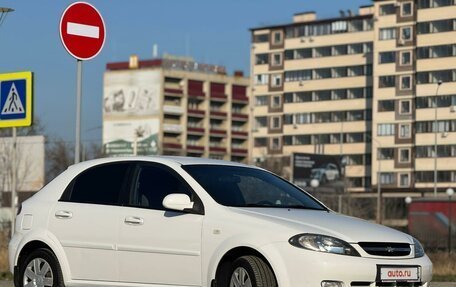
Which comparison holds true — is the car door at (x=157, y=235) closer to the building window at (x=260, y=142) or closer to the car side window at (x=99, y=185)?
the car side window at (x=99, y=185)

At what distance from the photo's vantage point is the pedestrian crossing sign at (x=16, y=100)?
15.6 meters

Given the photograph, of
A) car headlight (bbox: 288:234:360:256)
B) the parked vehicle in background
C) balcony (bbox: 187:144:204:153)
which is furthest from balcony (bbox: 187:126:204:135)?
car headlight (bbox: 288:234:360:256)

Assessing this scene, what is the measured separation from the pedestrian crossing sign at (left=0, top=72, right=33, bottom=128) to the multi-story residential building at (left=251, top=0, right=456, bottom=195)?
10332 centimetres

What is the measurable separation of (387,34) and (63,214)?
11945cm

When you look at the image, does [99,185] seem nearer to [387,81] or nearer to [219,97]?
[387,81]

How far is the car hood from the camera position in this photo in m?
9.54

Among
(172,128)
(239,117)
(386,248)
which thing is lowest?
(172,128)

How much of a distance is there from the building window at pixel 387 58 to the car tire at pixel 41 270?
118 metres

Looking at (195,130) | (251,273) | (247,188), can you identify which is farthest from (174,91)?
(251,273)

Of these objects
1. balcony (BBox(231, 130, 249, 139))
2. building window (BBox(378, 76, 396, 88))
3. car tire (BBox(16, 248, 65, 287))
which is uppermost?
building window (BBox(378, 76, 396, 88))

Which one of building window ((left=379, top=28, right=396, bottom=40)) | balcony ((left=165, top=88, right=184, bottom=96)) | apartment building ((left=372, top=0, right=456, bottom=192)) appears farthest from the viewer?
balcony ((left=165, top=88, right=184, bottom=96))

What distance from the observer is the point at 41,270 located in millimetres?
11320

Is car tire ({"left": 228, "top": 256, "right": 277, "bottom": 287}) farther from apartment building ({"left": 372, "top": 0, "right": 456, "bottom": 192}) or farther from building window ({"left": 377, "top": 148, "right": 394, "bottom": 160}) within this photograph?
building window ({"left": 377, "top": 148, "right": 394, "bottom": 160})

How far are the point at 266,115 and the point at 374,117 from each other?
1868 cm
